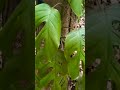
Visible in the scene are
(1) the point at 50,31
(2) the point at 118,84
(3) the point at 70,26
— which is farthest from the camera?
(3) the point at 70,26

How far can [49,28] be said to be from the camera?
68 cm

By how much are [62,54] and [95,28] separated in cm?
38

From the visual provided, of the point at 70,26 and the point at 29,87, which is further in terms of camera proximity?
the point at 70,26

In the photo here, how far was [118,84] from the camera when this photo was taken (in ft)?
1.37

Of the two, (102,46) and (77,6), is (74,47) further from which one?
(102,46)

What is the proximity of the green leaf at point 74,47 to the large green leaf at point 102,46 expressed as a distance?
0.24 meters

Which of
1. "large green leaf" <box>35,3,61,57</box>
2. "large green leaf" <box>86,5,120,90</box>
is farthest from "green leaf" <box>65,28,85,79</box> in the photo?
"large green leaf" <box>86,5,120,90</box>

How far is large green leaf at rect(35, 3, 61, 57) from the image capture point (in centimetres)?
66

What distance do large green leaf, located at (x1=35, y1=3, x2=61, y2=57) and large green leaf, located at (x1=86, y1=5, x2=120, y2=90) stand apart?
228mm

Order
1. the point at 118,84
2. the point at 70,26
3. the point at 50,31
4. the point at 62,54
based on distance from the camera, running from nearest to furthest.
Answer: the point at 118,84 < the point at 50,31 < the point at 62,54 < the point at 70,26

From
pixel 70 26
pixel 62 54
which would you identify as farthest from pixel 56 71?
pixel 70 26

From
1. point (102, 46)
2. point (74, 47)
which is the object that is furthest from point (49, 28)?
point (102, 46)

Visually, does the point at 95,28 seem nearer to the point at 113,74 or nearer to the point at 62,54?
the point at 113,74

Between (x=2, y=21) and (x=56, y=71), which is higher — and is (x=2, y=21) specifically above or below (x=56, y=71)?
above
